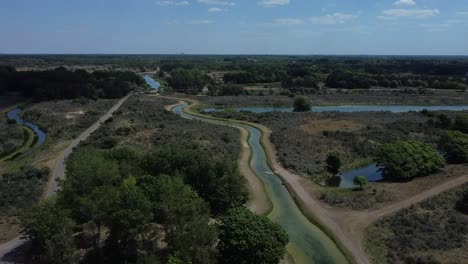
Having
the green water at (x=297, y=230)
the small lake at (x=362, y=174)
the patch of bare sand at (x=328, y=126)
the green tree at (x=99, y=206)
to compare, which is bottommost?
the small lake at (x=362, y=174)

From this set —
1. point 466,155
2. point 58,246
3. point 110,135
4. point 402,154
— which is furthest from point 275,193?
point 110,135

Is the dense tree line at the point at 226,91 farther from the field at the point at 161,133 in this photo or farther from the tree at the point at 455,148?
the tree at the point at 455,148

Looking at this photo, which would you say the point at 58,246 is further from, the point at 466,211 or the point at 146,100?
the point at 146,100

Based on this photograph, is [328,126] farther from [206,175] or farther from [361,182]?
[206,175]

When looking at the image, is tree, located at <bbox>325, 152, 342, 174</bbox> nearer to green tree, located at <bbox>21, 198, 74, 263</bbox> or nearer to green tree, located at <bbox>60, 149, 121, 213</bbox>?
green tree, located at <bbox>60, 149, 121, 213</bbox>

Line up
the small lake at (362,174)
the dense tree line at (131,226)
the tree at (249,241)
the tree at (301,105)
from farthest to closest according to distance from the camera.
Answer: the tree at (301,105)
the small lake at (362,174)
the tree at (249,241)
the dense tree line at (131,226)

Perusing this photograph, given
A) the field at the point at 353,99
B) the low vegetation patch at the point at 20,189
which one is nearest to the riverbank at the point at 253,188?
the low vegetation patch at the point at 20,189

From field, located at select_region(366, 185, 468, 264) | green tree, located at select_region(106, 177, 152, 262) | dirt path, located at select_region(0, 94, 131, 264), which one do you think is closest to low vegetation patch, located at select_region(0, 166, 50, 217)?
dirt path, located at select_region(0, 94, 131, 264)
